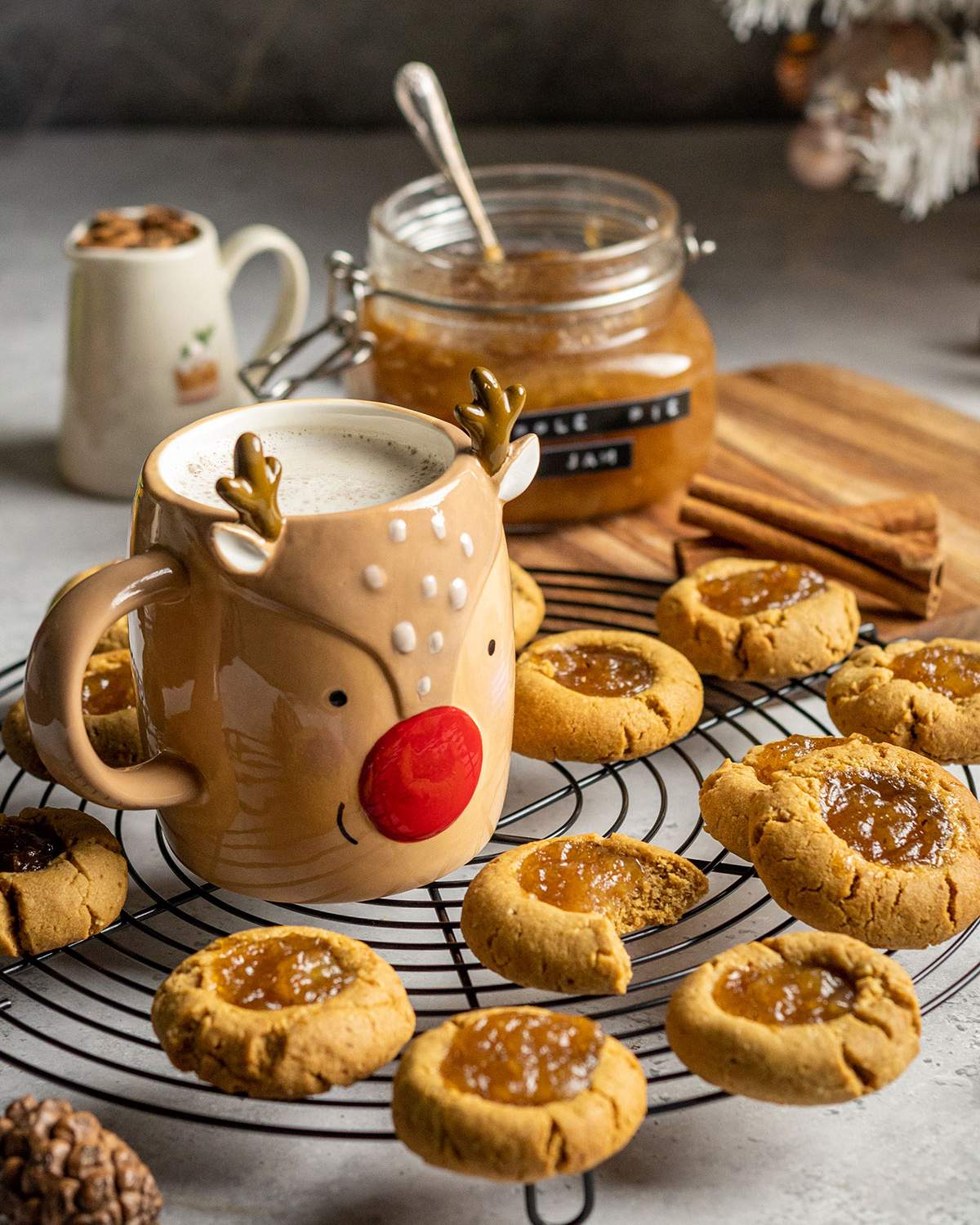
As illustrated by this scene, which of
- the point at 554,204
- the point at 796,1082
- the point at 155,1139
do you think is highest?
the point at 554,204

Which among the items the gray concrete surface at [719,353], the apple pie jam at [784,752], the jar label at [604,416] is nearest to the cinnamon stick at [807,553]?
the jar label at [604,416]

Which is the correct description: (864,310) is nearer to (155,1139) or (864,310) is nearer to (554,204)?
(554,204)

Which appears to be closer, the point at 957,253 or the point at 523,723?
the point at 523,723

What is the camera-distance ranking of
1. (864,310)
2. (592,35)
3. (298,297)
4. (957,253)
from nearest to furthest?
(298,297) < (864,310) < (957,253) < (592,35)

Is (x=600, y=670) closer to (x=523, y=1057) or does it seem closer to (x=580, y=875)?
(x=580, y=875)

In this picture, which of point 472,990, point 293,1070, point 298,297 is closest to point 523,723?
point 472,990

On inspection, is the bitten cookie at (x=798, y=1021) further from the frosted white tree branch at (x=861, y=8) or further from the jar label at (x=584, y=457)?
the frosted white tree branch at (x=861, y=8)

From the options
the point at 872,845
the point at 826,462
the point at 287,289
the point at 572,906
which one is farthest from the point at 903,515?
the point at 287,289
